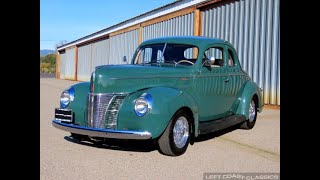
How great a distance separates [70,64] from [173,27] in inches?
895

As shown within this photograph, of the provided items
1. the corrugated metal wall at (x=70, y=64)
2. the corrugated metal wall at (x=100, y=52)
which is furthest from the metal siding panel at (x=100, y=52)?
the corrugated metal wall at (x=70, y=64)

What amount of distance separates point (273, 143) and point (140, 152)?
232cm


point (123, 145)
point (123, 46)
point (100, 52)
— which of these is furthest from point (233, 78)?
point (100, 52)

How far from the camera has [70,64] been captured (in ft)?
118

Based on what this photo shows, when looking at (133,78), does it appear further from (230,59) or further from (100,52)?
(100,52)

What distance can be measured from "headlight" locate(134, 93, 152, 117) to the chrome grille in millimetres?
312

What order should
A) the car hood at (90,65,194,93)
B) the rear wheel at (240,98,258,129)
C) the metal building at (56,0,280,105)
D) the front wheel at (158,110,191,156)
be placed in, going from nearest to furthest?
the front wheel at (158,110,191,156)
the car hood at (90,65,194,93)
the rear wheel at (240,98,258,129)
the metal building at (56,0,280,105)

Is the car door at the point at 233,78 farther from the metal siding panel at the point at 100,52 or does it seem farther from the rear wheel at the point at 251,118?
the metal siding panel at the point at 100,52

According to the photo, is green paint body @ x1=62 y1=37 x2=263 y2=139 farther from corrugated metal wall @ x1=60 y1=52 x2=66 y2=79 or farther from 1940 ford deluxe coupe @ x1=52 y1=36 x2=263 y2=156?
corrugated metal wall @ x1=60 y1=52 x2=66 y2=79

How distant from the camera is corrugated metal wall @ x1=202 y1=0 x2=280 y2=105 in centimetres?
1019

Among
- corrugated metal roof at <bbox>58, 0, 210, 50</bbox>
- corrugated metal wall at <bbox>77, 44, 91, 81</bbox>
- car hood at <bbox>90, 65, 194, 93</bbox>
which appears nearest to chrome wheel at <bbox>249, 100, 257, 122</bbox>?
car hood at <bbox>90, 65, 194, 93</bbox>
